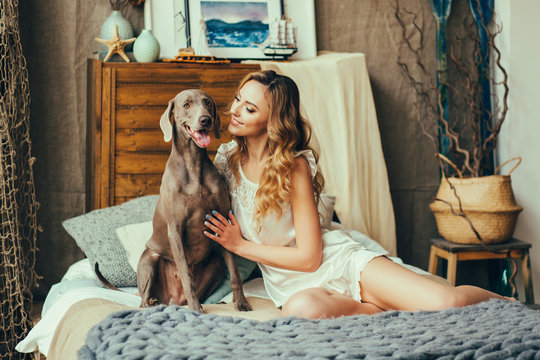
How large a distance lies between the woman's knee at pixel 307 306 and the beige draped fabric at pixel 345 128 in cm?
154

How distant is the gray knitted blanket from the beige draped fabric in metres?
1.71

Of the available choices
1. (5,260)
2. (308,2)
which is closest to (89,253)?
(5,260)

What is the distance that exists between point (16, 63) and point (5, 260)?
1.04 m

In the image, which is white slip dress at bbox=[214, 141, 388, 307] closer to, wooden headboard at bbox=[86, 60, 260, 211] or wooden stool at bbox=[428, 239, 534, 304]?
wooden headboard at bbox=[86, 60, 260, 211]

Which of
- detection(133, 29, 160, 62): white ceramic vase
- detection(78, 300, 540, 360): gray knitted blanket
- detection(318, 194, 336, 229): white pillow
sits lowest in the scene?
detection(78, 300, 540, 360): gray knitted blanket

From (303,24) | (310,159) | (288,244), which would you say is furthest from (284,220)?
(303,24)

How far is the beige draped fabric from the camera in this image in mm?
3180

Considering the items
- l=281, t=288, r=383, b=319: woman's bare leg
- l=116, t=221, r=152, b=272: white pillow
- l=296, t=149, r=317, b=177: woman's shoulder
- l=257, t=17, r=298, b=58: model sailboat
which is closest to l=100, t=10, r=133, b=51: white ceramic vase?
l=257, t=17, r=298, b=58: model sailboat

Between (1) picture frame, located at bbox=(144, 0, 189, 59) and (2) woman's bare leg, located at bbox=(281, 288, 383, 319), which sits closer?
(2) woman's bare leg, located at bbox=(281, 288, 383, 319)

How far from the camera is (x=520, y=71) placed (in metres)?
3.49

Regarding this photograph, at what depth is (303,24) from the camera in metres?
3.41

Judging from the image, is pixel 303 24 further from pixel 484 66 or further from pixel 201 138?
pixel 201 138

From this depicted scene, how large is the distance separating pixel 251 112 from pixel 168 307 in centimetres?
80

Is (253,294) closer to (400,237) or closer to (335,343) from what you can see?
(335,343)
